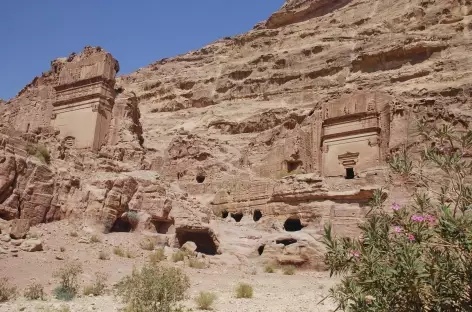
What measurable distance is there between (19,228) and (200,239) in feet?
25.6

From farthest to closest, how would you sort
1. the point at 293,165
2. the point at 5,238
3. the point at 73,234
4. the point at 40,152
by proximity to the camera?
the point at 293,165 → the point at 40,152 → the point at 73,234 → the point at 5,238

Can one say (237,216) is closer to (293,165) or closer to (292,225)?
(292,225)

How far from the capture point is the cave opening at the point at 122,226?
18266 mm

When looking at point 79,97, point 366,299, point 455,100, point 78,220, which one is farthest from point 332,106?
point 366,299

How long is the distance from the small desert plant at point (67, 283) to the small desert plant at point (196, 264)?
4336mm

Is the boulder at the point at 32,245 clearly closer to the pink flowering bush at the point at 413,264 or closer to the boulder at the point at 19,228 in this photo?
the boulder at the point at 19,228

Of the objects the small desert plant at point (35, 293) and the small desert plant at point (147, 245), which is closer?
the small desert plant at point (35, 293)

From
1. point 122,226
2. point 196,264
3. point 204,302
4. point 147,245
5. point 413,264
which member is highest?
point 122,226

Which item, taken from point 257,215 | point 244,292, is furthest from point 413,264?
point 257,215

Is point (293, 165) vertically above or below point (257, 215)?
above

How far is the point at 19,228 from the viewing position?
14.6 metres

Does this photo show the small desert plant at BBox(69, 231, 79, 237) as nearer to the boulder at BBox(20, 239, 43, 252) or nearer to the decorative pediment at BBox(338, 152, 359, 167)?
the boulder at BBox(20, 239, 43, 252)

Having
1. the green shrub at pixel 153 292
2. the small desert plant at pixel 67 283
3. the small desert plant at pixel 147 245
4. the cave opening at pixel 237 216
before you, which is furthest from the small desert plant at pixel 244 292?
the cave opening at pixel 237 216

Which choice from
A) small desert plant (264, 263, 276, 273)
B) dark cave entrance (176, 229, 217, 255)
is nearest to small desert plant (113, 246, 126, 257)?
dark cave entrance (176, 229, 217, 255)
